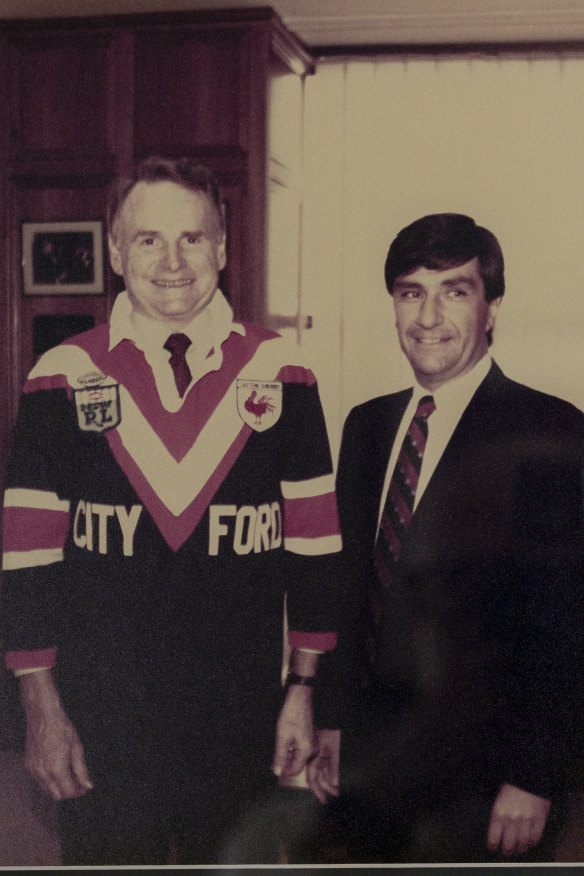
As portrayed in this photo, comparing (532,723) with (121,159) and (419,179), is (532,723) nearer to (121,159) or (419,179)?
(419,179)

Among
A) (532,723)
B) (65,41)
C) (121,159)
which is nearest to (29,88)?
(65,41)

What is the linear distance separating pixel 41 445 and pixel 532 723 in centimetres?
140

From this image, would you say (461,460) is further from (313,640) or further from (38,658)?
Result: (38,658)

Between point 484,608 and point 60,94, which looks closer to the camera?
point 484,608

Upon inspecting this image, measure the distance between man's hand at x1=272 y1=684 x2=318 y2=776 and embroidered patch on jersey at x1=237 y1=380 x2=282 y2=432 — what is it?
668mm

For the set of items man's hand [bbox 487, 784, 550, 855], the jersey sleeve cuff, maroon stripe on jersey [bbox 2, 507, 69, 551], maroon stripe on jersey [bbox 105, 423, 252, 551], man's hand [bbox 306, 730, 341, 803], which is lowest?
man's hand [bbox 487, 784, 550, 855]

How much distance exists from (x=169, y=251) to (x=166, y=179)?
192mm

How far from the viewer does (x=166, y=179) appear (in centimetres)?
190

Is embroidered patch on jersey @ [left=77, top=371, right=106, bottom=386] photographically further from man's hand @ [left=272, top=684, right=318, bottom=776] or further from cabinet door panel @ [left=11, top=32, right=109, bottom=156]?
man's hand @ [left=272, top=684, right=318, bottom=776]

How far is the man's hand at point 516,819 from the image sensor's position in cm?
186

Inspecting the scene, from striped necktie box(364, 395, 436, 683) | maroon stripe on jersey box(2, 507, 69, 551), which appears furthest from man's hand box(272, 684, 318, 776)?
maroon stripe on jersey box(2, 507, 69, 551)

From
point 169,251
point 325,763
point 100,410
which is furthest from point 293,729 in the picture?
point 169,251

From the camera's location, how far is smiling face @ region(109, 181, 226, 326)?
188 cm

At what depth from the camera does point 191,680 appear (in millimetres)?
1851
